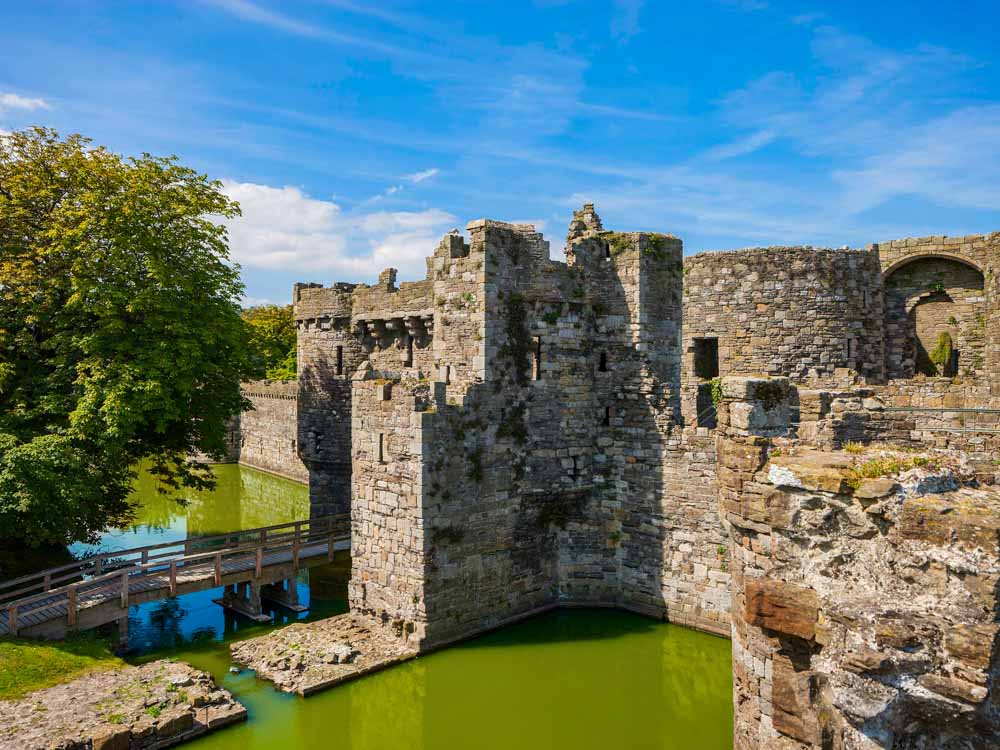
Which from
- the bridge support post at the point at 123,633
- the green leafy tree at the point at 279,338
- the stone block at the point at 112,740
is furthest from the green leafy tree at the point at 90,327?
the green leafy tree at the point at 279,338

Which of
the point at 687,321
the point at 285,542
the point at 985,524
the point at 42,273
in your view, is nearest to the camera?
the point at 985,524

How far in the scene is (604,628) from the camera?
1327 centimetres

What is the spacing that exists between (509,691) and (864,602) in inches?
303

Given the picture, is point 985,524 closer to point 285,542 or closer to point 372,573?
point 372,573

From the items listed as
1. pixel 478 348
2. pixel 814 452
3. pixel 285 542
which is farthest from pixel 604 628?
pixel 814 452

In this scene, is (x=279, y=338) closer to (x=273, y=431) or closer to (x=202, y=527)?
(x=273, y=431)

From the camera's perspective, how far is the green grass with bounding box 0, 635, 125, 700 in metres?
10.1

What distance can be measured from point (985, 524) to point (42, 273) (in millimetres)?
15474

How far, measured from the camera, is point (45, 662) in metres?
10.8

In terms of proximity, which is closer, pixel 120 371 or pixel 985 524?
pixel 985 524

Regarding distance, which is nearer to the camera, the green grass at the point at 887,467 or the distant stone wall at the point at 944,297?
the green grass at the point at 887,467

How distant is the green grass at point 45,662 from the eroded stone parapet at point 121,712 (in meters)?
0.24

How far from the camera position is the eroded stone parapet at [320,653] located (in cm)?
1127

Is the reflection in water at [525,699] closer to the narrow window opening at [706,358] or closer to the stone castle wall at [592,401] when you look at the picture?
the stone castle wall at [592,401]
